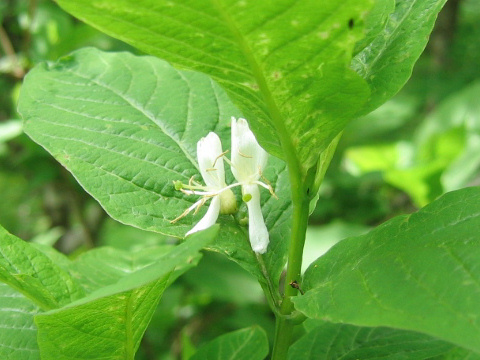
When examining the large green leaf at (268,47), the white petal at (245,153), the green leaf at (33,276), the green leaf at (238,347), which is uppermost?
the large green leaf at (268,47)

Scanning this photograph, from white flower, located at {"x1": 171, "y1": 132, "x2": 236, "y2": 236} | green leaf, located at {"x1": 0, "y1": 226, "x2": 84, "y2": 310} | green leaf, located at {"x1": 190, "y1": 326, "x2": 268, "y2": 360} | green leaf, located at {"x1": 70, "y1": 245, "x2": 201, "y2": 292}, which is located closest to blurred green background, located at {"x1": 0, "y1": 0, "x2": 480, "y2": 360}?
green leaf, located at {"x1": 70, "y1": 245, "x2": 201, "y2": 292}

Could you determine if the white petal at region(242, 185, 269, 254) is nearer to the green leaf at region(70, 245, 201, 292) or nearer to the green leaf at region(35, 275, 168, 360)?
the green leaf at region(35, 275, 168, 360)

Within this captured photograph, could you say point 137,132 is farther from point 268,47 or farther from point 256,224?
point 268,47

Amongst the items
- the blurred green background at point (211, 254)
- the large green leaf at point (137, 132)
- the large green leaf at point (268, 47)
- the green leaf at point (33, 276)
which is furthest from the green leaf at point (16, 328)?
the blurred green background at point (211, 254)

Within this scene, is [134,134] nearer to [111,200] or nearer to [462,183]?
[111,200]

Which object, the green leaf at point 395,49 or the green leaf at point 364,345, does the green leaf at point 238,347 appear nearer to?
the green leaf at point 364,345

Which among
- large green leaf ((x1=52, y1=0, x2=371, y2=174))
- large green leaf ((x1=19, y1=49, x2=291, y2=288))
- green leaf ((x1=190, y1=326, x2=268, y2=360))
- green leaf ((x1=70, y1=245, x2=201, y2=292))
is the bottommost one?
green leaf ((x1=70, y1=245, x2=201, y2=292))
